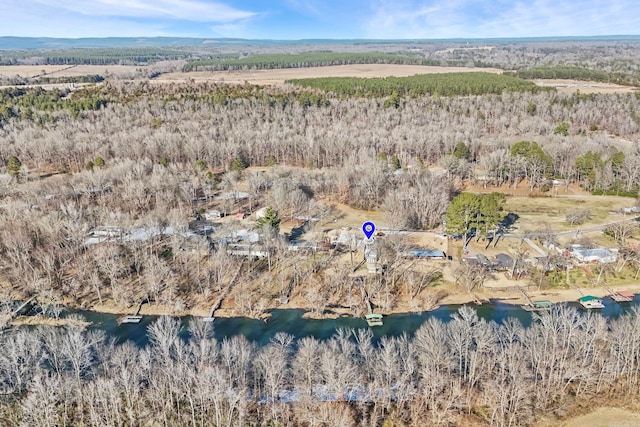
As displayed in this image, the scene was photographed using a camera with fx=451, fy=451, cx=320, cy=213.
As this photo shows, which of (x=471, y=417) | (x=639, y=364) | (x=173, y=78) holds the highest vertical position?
(x=173, y=78)

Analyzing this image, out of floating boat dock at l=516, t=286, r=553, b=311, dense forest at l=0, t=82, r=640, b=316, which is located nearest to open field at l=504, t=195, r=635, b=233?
dense forest at l=0, t=82, r=640, b=316

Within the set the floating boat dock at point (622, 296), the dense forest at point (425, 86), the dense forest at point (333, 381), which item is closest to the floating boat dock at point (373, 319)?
the dense forest at point (333, 381)

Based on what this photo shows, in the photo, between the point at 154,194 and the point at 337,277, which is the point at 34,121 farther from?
the point at 337,277

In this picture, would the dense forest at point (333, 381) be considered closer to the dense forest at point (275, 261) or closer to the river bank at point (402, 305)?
the dense forest at point (275, 261)

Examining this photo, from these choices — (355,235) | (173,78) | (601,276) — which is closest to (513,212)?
(601,276)

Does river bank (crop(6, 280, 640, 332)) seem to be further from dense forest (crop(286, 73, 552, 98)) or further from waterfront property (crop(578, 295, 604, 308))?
dense forest (crop(286, 73, 552, 98))
